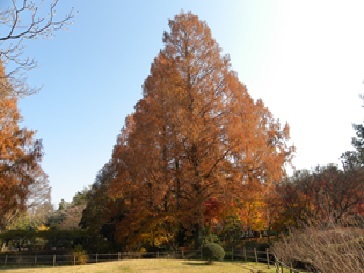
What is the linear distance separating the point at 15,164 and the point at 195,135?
15.0 metres

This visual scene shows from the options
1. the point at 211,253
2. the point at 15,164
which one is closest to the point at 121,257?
the point at 211,253

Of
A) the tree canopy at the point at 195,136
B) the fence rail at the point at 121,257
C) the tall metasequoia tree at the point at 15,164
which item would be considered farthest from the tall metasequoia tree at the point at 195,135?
the tall metasequoia tree at the point at 15,164

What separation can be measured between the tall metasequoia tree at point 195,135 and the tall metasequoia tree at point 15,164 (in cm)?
741

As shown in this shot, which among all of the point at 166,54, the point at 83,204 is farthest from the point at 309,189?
the point at 83,204

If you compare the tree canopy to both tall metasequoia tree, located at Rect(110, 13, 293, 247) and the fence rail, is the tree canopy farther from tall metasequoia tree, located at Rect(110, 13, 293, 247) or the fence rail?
the fence rail

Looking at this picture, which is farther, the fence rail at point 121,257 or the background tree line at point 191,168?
the fence rail at point 121,257

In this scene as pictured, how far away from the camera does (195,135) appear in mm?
18578

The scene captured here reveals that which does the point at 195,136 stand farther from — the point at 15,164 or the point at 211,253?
the point at 15,164

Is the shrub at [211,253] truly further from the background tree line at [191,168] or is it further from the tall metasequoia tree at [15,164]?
the tall metasequoia tree at [15,164]

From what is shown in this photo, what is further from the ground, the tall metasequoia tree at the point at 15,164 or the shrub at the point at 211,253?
the tall metasequoia tree at the point at 15,164

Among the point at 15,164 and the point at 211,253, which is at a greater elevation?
the point at 15,164

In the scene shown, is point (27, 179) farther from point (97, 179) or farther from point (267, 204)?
point (267, 204)

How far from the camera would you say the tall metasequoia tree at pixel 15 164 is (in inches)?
901

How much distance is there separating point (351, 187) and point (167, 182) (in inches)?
600
